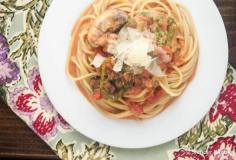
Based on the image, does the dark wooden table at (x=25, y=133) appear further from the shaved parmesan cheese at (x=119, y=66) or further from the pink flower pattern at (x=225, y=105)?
the shaved parmesan cheese at (x=119, y=66)

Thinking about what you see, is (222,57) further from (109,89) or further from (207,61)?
(109,89)

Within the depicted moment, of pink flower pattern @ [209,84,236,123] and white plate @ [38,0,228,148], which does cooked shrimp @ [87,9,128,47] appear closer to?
white plate @ [38,0,228,148]

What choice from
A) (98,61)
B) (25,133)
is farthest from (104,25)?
(25,133)

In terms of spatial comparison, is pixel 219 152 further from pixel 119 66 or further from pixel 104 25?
pixel 104 25

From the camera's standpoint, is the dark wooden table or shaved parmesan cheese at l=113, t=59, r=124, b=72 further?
the dark wooden table

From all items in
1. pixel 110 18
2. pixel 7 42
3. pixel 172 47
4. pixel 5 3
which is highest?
pixel 5 3

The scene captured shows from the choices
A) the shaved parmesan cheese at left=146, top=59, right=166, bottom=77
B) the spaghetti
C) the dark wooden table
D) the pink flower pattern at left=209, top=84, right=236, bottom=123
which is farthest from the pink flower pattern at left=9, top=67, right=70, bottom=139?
the pink flower pattern at left=209, top=84, right=236, bottom=123

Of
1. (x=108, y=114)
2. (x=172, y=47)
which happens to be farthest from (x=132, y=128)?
(x=172, y=47)

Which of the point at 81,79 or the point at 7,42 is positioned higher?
the point at 7,42
